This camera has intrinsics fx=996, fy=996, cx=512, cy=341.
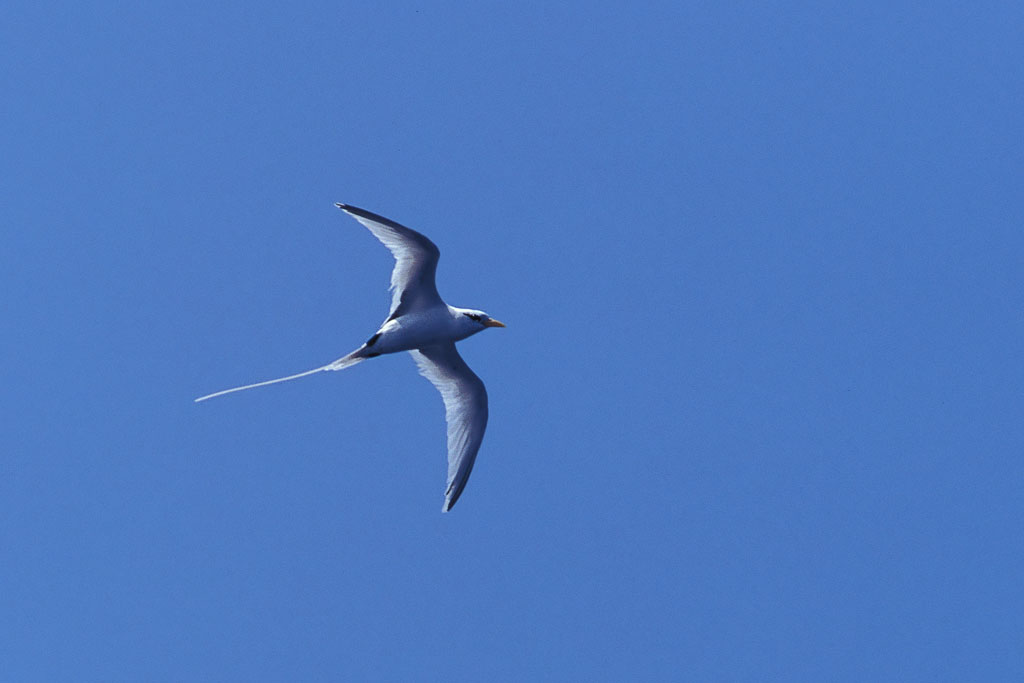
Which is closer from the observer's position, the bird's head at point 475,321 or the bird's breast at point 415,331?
the bird's breast at point 415,331

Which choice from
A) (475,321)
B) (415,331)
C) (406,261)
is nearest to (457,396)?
(475,321)

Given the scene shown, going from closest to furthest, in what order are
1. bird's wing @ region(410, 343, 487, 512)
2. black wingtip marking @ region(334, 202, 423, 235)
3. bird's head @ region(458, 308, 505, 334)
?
1. black wingtip marking @ region(334, 202, 423, 235)
2. bird's head @ region(458, 308, 505, 334)
3. bird's wing @ region(410, 343, 487, 512)

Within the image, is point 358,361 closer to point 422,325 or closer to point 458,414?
point 422,325

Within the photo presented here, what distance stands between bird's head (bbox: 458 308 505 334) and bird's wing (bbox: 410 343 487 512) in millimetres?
669

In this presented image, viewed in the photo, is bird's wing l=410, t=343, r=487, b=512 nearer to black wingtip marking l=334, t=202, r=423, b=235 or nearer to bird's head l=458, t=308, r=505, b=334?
bird's head l=458, t=308, r=505, b=334

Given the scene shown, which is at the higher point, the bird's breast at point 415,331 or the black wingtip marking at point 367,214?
the black wingtip marking at point 367,214

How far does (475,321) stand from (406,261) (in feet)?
5.52

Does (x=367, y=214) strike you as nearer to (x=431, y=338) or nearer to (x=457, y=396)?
(x=431, y=338)

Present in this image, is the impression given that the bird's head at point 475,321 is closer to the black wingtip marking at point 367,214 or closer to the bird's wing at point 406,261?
the bird's wing at point 406,261

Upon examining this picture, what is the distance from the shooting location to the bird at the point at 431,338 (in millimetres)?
13828

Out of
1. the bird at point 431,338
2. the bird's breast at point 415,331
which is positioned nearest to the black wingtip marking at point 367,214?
the bird at point 431,338

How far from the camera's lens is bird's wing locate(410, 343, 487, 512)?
51.5 feet

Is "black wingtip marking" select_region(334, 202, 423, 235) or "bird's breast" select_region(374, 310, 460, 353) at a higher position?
"black wingtip marking" select_region(334, 202, 423, 235)

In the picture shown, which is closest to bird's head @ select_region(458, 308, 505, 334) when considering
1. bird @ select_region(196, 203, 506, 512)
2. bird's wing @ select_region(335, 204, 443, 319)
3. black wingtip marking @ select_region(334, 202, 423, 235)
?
bird @ select_region(196, 203, 506, 512)
